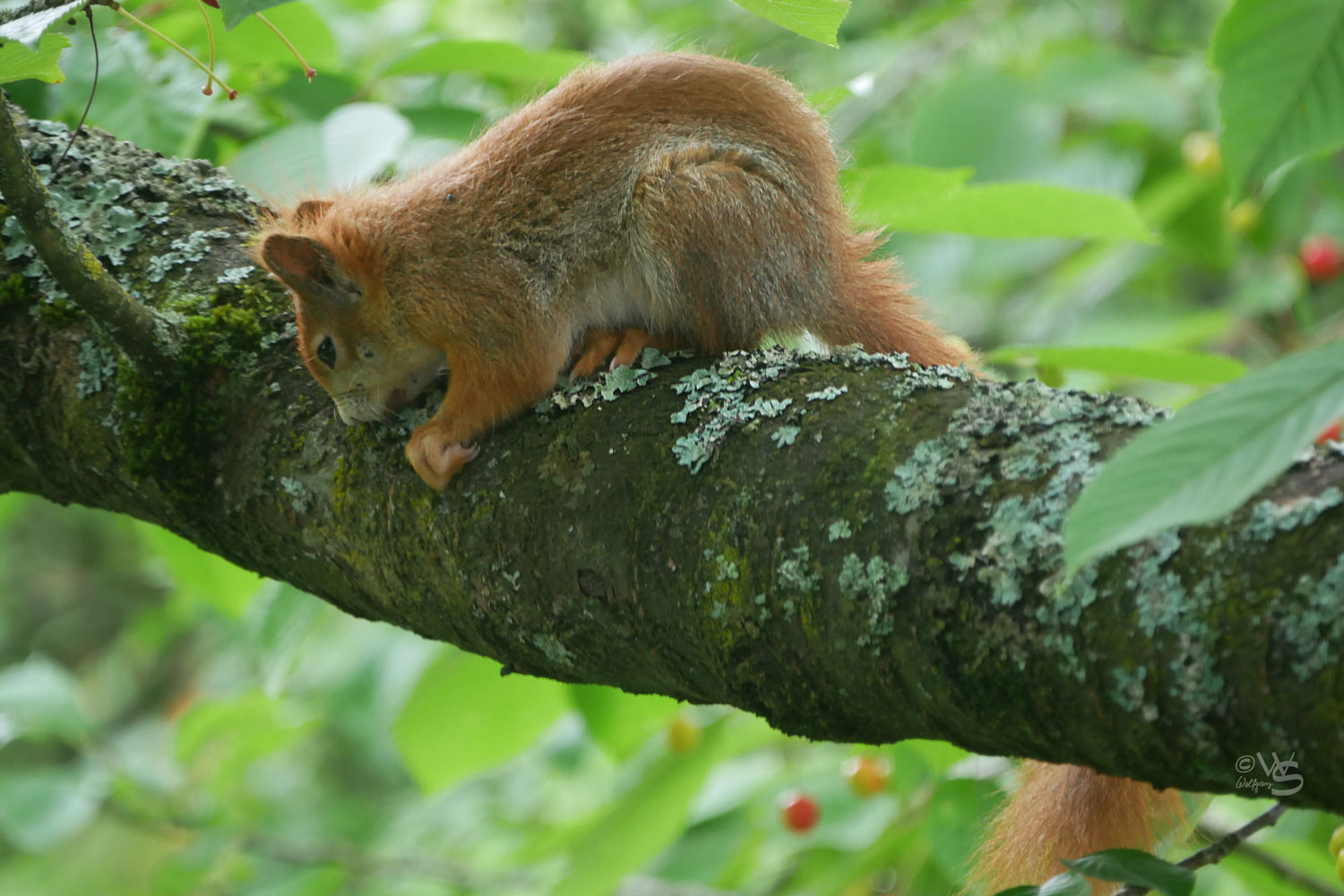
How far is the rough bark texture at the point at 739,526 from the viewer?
84 centimetres

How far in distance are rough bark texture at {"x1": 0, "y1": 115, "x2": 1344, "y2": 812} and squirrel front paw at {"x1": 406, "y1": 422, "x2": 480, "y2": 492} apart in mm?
23

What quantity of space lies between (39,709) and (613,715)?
1.67 m

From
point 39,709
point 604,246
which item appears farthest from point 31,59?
point 39,709

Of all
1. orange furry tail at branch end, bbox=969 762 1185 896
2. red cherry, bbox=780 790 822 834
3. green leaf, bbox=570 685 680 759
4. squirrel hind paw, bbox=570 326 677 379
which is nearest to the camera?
orange furry tail at branch end, bbox=969 762 1185 896

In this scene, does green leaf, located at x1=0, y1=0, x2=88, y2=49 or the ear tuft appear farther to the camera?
the ear tuft

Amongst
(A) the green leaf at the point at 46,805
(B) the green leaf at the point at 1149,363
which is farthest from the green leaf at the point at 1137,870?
(A) the green leaf at the point at 46,805

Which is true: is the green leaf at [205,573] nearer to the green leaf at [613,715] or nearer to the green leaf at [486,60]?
the green leaf at [613,715]

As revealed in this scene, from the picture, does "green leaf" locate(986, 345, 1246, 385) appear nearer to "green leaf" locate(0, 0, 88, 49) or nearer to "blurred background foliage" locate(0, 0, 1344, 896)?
"blurred background foliage" locate(0, 0, 1344, 896)

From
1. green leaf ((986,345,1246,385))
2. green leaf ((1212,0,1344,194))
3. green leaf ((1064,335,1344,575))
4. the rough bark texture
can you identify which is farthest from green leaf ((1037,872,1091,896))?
green leaf ((986,345,1246,385))

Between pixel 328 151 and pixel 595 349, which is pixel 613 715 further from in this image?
pixel 328 151

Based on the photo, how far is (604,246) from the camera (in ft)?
6.05

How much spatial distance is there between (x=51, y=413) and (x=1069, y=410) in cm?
135

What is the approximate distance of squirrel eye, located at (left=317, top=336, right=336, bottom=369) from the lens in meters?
1.74

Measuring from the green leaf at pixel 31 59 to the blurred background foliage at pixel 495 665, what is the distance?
612 millimetres
